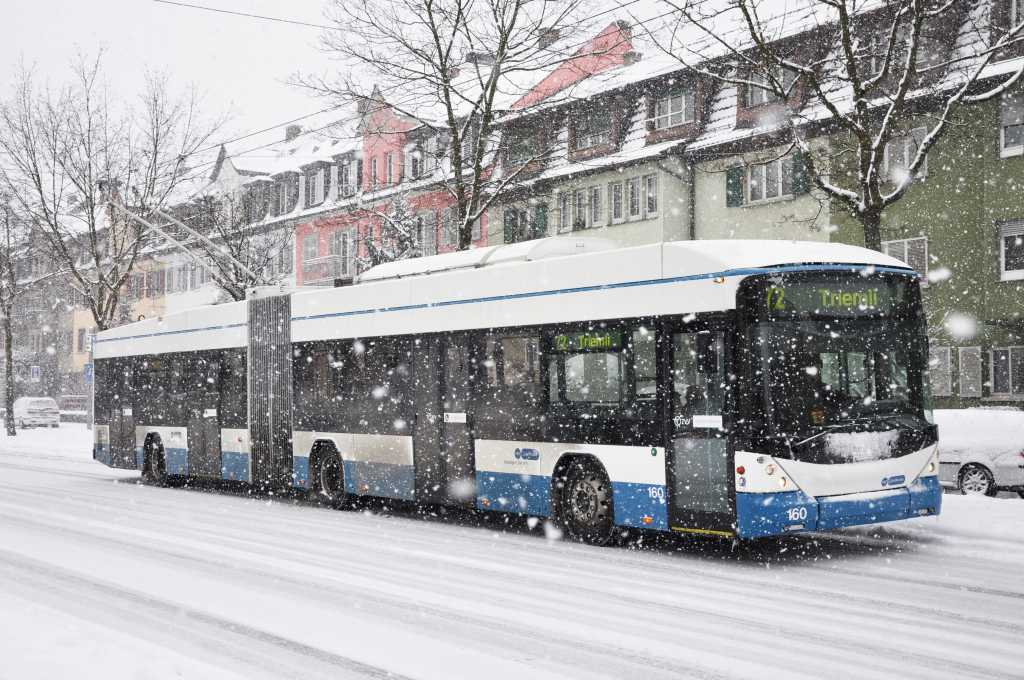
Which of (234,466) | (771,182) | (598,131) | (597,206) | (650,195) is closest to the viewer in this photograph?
(234,466)

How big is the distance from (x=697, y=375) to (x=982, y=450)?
10.1 meters

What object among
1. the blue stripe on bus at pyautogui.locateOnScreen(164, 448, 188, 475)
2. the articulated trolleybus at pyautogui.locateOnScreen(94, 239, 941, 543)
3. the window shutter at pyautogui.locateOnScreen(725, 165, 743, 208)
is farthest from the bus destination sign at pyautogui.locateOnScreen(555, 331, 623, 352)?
the window shutter at pyautogui.locateOnScreen(725, 165, 743, 208)

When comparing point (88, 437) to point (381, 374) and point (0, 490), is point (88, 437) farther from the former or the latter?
point (381, 374)

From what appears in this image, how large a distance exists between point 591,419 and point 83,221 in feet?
100

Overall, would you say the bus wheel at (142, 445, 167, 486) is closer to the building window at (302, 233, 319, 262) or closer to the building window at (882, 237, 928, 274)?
the building window at (882, 237, 928, 274)

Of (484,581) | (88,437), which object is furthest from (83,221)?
(484,581)

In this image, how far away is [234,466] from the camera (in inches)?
785

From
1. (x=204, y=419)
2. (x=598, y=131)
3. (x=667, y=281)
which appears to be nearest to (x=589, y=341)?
(x=667, y=281)

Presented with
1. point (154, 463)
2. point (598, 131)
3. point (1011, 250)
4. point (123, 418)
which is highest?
point (598, 131)

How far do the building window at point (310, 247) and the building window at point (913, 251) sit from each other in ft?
100

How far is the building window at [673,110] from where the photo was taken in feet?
114

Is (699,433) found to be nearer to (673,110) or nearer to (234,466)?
(234,466)

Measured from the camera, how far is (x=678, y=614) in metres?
8.45

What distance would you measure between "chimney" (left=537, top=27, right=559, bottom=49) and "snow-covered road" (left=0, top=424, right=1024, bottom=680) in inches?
486
